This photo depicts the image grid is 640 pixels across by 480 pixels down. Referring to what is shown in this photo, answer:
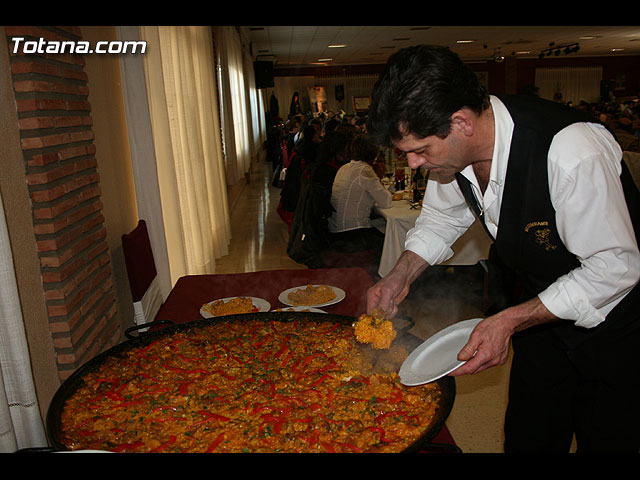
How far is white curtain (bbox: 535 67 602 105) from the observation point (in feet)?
66.5

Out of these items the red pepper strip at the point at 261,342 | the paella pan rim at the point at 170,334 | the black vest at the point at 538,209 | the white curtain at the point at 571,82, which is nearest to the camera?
the paella pan rim at the point at 170,334

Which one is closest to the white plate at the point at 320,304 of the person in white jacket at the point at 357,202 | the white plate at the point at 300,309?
the white plate at the point at 300,309

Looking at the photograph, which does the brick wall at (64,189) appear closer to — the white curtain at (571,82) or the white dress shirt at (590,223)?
the white dress shirt at (590,223)

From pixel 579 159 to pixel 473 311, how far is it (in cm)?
332

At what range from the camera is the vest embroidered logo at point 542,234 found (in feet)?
4.68

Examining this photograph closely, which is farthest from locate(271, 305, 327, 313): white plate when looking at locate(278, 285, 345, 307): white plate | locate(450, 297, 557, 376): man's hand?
A: locate(450, 297, 557, 376): man's hand

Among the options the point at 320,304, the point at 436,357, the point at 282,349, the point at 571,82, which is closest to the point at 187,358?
the point at 282,349

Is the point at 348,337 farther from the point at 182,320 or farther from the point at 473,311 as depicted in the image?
the point at 473,311

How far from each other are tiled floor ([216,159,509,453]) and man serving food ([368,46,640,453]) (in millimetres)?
1078

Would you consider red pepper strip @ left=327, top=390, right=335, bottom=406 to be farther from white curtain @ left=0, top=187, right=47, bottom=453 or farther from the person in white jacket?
the person in white jacket

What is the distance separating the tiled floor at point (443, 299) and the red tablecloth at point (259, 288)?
0.99m

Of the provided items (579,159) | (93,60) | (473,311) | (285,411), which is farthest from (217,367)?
(473,311)

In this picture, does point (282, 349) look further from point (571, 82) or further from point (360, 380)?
point (571, 82)

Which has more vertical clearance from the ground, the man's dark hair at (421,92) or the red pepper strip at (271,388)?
the man's dark hair at (421,92)
